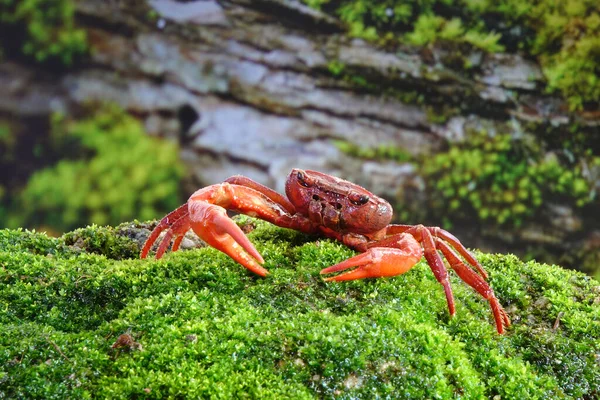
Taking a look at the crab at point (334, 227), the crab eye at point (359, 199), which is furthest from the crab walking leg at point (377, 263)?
the crab eye at point (359, 199)

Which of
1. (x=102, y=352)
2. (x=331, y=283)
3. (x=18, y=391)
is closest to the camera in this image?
(x=18, y=391)

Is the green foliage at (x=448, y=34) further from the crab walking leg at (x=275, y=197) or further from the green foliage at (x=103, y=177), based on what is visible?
the crab walking leg at (x=275, y=197)

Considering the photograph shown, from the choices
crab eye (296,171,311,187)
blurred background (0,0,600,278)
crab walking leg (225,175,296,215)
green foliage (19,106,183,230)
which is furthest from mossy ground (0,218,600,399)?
blurred background (0,0,600,278)

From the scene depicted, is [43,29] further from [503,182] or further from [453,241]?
[453,241]

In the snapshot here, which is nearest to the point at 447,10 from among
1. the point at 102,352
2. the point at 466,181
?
the point at 466,181

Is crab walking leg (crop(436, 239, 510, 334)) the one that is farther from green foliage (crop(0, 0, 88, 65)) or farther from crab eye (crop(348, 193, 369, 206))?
green foliage (crop(0, 0, 88, 65))

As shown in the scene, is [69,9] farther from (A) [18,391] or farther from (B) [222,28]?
(A) [18,391]

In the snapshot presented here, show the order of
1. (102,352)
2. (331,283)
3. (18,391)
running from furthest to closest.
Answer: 1. (331,283)
2. (102,352)
3. (18,391)
